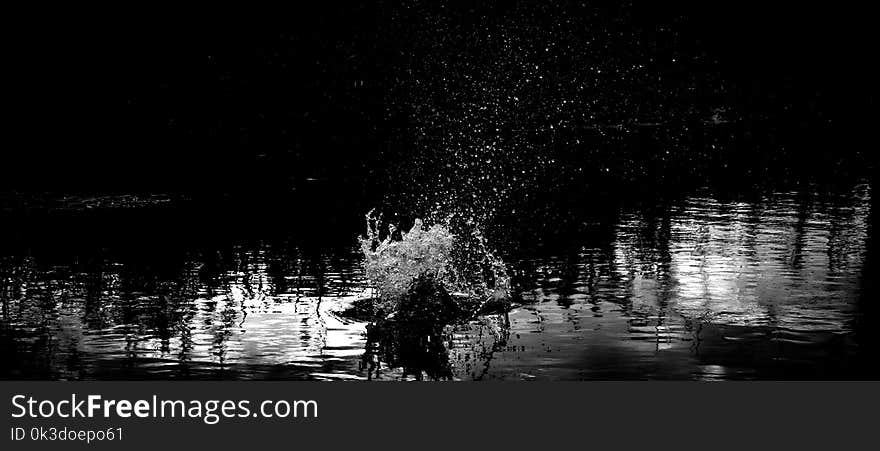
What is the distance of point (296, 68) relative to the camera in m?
62.9

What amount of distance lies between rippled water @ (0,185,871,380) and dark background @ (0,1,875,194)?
22.0 m

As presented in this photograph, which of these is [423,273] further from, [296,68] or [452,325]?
[296,68]

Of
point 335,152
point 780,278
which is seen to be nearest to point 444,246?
point 780,278

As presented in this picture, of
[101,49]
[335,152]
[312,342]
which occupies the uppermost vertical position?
[101,49]

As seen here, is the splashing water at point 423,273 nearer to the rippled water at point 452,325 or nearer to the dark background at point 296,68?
the rippled water at point 452,325

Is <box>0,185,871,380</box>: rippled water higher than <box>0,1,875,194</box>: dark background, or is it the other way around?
<box>0,1,875,194</box>: dark background

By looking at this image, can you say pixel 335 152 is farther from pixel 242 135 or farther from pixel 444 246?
pixel 444 246

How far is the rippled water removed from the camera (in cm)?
1063

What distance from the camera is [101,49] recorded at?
5778 cm

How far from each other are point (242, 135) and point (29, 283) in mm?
A: 28425

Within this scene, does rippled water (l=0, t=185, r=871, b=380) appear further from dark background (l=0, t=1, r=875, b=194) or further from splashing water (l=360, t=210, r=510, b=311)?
dark background (l=0, t=1, r=875, b=194)

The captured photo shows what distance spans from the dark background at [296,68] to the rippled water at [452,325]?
2197cm

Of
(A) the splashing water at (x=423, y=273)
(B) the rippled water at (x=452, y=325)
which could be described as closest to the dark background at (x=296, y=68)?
(B) the rippled water at (x=452, y=325)

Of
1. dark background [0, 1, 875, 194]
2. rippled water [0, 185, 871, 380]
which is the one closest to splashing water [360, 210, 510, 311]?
rippled water [0, 185, 871, 380]
